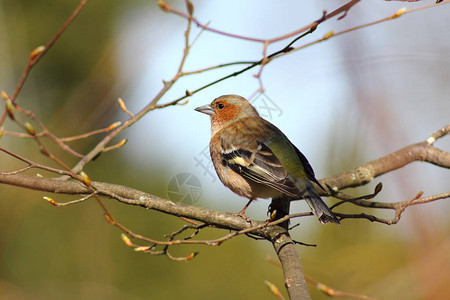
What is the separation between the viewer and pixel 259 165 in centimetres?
497

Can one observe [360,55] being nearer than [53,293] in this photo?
Yes

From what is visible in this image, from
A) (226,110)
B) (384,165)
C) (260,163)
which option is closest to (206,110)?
(226,110)

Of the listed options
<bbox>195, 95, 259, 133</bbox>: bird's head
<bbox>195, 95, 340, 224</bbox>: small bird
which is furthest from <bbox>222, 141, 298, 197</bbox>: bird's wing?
<bbox>195, 95, 259, 133</bbox>: bird's head

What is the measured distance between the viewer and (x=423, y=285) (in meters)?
2.88

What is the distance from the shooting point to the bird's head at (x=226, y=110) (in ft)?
20.0

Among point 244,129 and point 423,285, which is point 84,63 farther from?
point 423,285

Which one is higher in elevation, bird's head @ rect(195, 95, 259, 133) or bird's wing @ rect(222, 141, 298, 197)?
bird's head @ rect(195, 95, 259, 133)

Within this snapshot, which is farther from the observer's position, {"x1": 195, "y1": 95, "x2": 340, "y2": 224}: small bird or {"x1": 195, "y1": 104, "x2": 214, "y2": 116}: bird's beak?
{"x1": 195, "y1": 104, "x2": 214, "y2": 116}: bird's beak

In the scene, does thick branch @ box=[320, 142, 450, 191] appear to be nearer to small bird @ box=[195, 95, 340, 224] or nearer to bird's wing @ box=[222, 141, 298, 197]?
small bird @ box=[195, 95, 340, 224]

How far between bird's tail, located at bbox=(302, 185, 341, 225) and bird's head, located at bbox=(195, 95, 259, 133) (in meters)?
1.74

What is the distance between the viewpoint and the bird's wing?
182 inches

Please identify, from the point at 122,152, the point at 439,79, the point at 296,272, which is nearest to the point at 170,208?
the point at 296,272

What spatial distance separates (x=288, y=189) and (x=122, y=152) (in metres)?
8.08

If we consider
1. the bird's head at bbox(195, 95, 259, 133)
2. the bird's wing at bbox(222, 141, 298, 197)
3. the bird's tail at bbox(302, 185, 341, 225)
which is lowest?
the bird's tail at bbox(302, 185, 341, 225)
